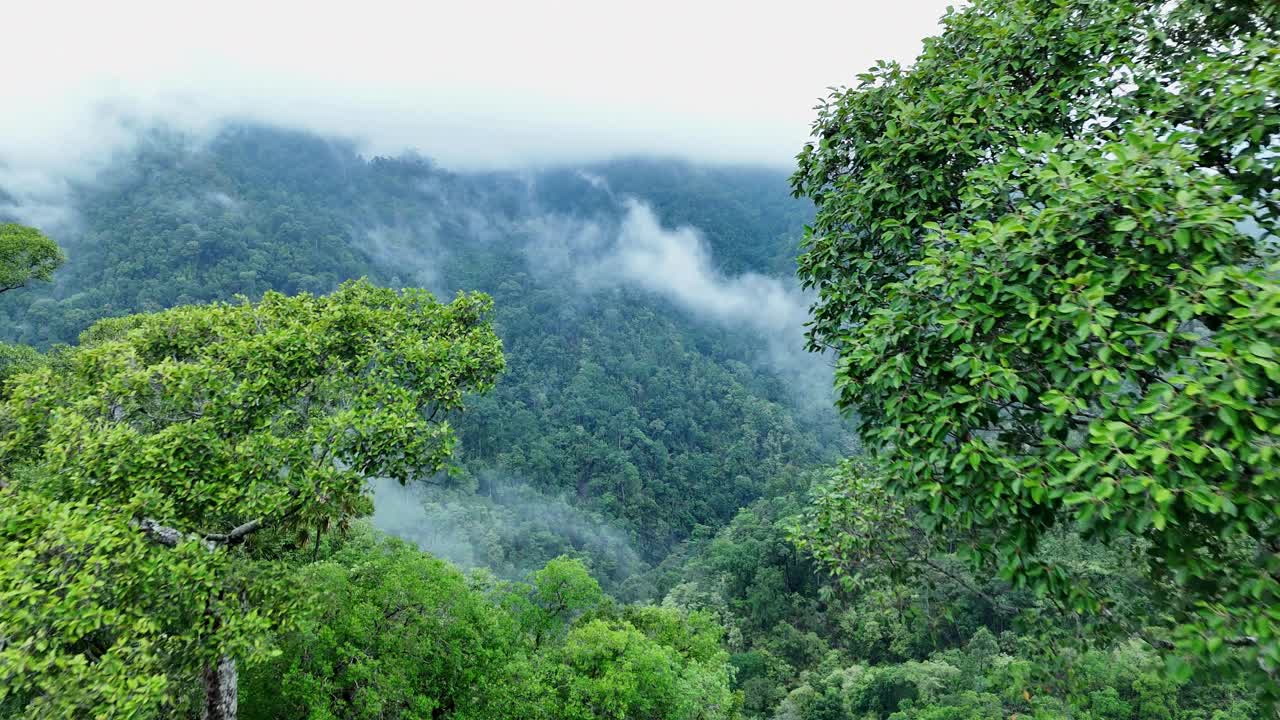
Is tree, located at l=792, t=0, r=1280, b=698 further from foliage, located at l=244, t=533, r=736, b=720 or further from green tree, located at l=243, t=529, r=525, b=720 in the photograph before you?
green tree, located at l=243, t=529, r=525, b=720

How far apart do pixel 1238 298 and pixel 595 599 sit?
12.1 metres

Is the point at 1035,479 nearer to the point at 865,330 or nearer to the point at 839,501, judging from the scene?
the point at 865,330

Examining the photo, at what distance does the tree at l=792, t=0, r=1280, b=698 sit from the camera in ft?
9.25

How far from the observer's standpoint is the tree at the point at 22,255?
13891 millimetres

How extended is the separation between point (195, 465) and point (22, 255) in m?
14.4

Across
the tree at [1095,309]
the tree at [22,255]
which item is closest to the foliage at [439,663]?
the tree at [1095,309]

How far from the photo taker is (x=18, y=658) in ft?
12.2

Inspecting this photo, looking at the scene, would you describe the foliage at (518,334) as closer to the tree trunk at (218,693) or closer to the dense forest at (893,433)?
the dense forest at (893,433)

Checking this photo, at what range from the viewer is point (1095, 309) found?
10.6ft

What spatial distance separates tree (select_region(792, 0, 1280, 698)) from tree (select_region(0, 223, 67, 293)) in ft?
64.4

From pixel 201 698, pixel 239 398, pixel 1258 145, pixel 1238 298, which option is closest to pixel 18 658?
pixel 239 398

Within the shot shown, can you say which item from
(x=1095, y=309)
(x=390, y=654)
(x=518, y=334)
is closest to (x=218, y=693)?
(x=390, y=654)

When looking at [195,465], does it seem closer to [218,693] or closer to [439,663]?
[218,693]

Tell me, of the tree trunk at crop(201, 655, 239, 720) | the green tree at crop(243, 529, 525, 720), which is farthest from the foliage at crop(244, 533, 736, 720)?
the tree trunk at crop(201, 655, 239, 720)
